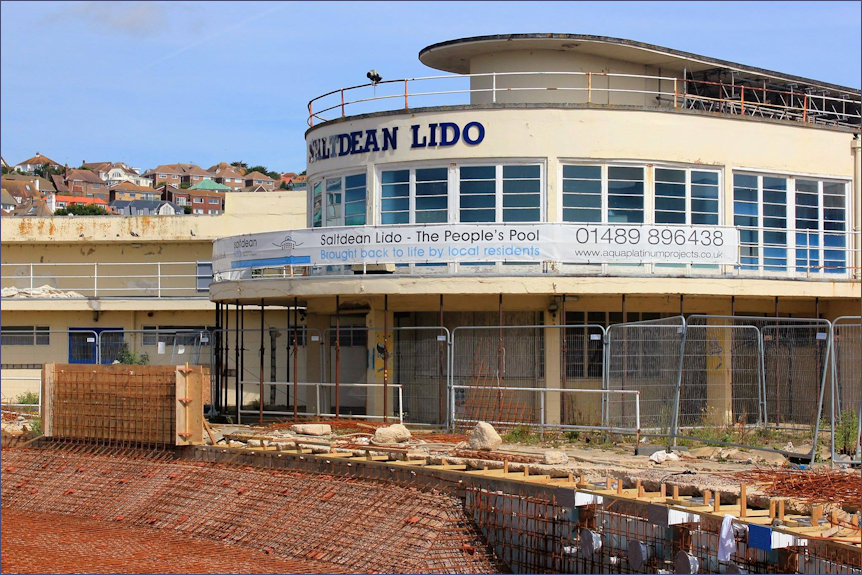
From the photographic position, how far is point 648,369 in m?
20.7

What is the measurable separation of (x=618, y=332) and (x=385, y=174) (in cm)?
755

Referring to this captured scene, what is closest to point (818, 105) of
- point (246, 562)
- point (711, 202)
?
point (711, 202)

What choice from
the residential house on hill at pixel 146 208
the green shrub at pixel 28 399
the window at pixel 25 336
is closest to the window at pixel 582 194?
the green shrub at pixel 28 399

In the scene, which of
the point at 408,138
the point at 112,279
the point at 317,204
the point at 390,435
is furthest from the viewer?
the point at 112,279

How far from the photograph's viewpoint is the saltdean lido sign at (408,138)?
84.1ft

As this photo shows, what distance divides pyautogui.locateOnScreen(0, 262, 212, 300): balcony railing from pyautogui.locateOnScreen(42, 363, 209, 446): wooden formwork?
14348 mm

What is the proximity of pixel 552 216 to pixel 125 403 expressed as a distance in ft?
32.3

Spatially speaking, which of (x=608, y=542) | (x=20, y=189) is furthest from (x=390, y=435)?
(x=20, y=189)

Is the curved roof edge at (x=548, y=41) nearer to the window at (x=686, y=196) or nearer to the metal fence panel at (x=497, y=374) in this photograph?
the window at (x=686, y=196)

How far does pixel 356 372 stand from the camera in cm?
2900

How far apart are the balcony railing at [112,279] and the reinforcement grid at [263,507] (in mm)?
15318

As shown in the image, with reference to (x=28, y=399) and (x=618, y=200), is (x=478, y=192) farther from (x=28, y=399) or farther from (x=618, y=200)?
(x=28, y=399)

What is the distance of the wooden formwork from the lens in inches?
899

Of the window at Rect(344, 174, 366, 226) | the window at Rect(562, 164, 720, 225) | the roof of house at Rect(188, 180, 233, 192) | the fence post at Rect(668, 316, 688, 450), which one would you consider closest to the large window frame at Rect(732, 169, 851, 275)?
the window at Rect(562, 164, 720, 225)
